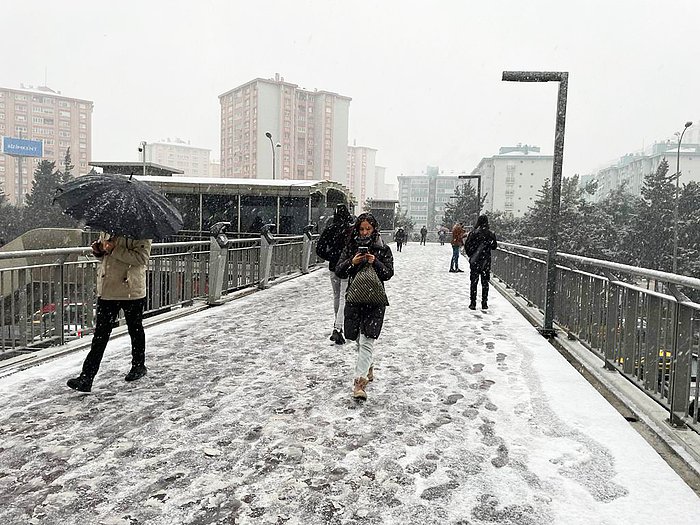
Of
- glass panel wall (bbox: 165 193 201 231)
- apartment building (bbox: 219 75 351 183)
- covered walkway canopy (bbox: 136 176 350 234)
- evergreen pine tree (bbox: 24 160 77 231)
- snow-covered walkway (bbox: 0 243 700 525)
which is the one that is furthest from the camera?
apartment building (bbox: 219 75 351 183)

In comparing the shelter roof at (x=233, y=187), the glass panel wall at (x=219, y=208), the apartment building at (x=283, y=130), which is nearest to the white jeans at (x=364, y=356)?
the shelter roof at (x=233, y=187)

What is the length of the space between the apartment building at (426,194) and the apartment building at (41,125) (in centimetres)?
8838

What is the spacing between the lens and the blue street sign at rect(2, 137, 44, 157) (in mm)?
85125

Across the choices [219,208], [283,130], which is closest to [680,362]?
[219,208]

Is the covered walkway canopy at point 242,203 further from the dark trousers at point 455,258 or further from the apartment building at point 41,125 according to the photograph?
the apartment building at point 41,125

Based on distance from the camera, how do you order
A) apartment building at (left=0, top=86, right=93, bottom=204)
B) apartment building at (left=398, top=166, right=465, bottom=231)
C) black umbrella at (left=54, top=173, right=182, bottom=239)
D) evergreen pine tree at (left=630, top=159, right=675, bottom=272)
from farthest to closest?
apartment building at (left=398, top=166, right=465, bottom=231) < apartment building at (left=0, top=86, right=93, bottom=204) < evergreen pine tree at (left=630, top=159, right=675, bottom=272) < black umbrella at (left=54, top=173, right=182, bottom=239)

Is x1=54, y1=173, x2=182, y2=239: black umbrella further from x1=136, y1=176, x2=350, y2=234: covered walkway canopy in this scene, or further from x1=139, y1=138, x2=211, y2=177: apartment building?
x1=139, y1=138, x2=211, y2=177: apartment building

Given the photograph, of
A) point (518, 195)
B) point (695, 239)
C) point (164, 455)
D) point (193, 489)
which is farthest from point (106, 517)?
point (518, 195)

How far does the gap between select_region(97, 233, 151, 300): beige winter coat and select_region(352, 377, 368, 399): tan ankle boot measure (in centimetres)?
222

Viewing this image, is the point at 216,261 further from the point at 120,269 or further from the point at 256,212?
the point at 256,212

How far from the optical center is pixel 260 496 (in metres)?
3.05

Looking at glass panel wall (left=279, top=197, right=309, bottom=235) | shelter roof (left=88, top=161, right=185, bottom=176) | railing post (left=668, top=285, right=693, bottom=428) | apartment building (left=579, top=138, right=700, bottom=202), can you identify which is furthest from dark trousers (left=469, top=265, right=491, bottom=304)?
apartment building (left=579, top=138, right=700, bottom=202)

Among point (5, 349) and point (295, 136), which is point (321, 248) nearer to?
point (5, 349)

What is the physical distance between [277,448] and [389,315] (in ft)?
19.4
